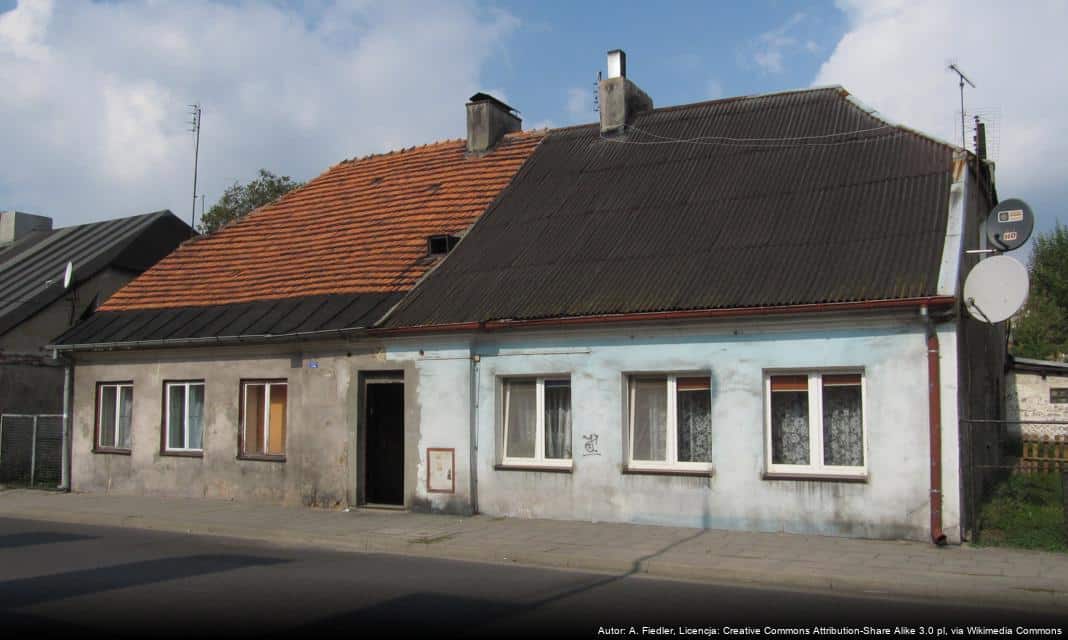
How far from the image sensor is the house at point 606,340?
40.3 feet

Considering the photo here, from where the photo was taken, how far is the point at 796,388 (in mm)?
12828

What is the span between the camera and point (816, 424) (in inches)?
498

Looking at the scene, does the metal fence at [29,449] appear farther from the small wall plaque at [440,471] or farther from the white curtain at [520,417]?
the white curtain at [520,417]

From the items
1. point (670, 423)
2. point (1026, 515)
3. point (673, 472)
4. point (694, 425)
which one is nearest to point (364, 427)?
point (670, 423)

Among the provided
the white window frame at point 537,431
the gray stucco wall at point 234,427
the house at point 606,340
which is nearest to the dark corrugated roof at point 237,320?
the house at point 606,340

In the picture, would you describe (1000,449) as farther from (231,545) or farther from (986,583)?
(231,545)

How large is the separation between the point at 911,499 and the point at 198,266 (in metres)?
15.5

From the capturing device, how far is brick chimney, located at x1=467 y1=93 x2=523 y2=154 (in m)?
21.4

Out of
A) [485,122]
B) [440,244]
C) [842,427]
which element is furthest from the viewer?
[485,122]

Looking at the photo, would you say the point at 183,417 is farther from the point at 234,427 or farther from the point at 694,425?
the point at 694,425

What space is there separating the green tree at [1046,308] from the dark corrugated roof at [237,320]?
101 feet

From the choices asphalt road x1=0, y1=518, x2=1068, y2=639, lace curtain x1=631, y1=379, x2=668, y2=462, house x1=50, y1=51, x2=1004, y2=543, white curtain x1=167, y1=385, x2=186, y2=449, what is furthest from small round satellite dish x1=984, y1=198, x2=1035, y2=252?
white curtain x1=167, y1=385, x2=186, y2=449

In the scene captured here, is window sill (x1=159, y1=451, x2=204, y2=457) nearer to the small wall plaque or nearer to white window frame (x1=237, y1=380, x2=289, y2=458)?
white window frame (x1=237, y1=380, x2=289, y2=458)

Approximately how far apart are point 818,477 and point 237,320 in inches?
429
